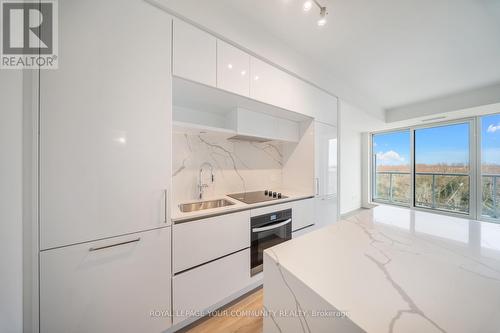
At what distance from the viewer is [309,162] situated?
2.24 meters

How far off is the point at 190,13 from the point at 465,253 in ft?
6.73

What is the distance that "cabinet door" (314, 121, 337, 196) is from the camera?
222cm

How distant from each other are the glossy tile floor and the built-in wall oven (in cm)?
26

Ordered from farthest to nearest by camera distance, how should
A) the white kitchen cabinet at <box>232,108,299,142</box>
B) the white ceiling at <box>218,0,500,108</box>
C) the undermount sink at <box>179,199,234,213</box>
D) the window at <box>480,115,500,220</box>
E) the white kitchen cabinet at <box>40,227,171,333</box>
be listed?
the window at <box>480,115,500,220</box>, the white kitchen cabinet at <box>232,108,299,142</box>, the undermount sink at <box>179,199,234,213</box>, the white ceiling at <box>218,0,500,108</box>, the white kitchen cabinet at <box>40,227,171,333</box>

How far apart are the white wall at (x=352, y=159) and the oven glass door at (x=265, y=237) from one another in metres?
2.42

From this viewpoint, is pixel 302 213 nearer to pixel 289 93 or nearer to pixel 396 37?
pixel 289 93

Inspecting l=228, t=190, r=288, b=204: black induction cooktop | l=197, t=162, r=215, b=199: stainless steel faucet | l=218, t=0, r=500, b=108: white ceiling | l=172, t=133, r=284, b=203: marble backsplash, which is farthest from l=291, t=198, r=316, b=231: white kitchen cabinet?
l=218, t=0, r=500, b=108: white ceiling

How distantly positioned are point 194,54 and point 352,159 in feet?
14.2

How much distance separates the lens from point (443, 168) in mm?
3357

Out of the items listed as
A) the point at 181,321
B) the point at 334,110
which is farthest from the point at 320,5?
the point at 181,321

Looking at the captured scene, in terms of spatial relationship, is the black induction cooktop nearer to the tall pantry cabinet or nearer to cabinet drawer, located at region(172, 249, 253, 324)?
cabinet drawer, located at region(172, 249, 253, 324)

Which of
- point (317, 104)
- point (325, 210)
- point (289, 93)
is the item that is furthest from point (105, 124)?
point (325, 210)

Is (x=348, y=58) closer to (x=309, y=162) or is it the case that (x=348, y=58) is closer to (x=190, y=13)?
(x=309, y=162)

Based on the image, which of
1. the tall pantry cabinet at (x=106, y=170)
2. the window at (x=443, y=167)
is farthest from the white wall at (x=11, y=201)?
the window at (x=443, y=167)
